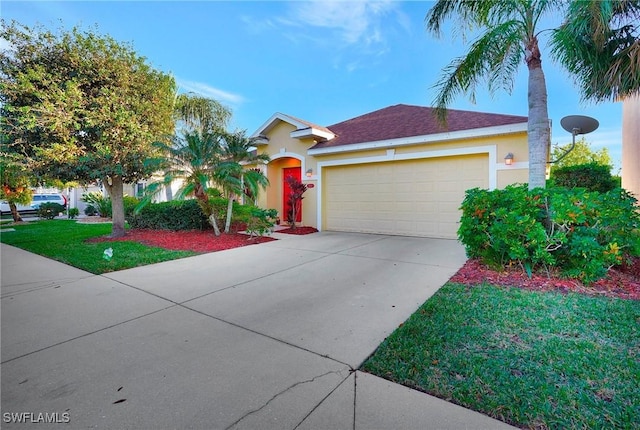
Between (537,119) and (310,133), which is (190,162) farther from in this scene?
(537,119)

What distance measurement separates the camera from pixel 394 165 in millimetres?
9984

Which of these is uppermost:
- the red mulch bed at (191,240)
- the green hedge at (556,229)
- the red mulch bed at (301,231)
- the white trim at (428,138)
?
the white trim at (428,138)

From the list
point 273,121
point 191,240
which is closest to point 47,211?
point 191,240

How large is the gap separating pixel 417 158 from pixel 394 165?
34.7 inches

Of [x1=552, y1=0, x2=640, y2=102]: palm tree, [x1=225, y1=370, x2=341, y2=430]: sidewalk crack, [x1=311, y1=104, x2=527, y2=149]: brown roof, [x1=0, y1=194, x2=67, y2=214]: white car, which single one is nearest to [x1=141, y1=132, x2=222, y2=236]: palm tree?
[x1=311, y1=104, x2=527, y2=149]: brown roof

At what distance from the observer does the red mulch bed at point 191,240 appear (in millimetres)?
8313

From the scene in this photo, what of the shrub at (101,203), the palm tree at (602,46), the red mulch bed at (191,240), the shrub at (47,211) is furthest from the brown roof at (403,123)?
the shrub at (47,211)

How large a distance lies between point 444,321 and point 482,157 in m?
6.64

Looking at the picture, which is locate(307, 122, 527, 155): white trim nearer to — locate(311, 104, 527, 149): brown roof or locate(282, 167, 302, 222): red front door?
locate(311, 104, 527, 149): brown roof

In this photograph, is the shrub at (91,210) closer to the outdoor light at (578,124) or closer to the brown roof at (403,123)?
the brown roof at (403,123)

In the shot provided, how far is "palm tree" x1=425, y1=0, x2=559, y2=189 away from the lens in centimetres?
548

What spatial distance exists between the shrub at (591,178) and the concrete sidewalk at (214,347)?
24.8ft

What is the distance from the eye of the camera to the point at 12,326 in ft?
11.5

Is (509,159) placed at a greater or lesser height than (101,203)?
greater
